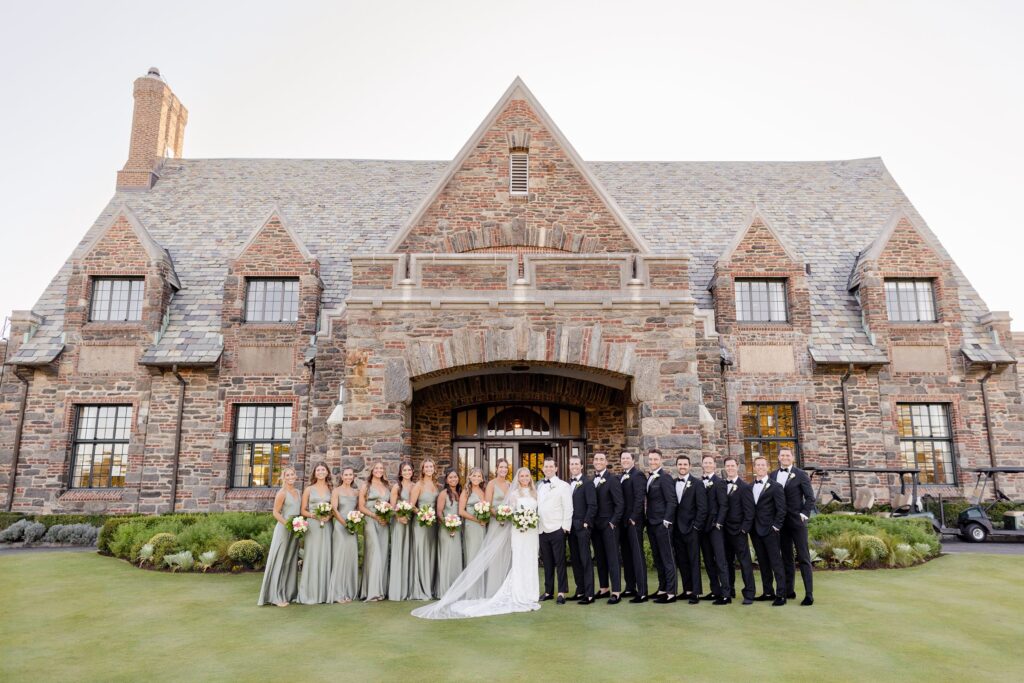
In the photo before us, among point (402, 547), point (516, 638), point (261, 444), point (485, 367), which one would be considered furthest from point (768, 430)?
point (261, 444)

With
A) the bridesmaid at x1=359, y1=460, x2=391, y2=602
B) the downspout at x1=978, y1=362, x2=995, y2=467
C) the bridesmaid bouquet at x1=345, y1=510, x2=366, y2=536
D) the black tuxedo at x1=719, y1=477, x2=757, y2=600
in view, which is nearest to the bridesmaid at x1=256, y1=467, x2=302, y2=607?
the bridesmaid bouquet at x1=345, y1=510, x2=366, y2=536

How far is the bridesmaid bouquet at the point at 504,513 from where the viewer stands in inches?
366

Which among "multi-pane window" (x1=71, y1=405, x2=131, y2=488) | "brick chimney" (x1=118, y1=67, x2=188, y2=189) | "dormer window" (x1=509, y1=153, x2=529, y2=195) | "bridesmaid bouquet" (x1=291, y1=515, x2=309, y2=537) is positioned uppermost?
"brick chimney" (x1=118, y1=67, x2=188, y2=189)

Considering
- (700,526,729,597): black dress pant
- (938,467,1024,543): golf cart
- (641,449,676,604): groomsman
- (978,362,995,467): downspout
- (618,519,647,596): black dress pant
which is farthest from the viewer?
(978,362,995,467): downspout

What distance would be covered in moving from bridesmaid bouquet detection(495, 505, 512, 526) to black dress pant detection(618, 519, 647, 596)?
1596 millimetres

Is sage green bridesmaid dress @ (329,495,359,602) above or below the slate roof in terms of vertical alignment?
below

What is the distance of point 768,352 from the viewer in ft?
59.3

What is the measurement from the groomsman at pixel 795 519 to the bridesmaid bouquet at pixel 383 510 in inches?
209

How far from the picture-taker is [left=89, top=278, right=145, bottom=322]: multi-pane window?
18.5 meters

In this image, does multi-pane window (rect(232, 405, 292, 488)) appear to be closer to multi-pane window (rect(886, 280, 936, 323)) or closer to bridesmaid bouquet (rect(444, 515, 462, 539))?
bridesmaid bouquet (rect(444, 515, 462, 539))

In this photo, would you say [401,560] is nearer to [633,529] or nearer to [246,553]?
[633,529]

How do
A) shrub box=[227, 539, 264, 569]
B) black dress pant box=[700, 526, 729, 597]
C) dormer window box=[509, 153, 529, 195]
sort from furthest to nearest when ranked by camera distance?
dormer window box=[509, 153, 529, 195] < shrub box=[227, 539, 264, 569] < black dress pant box=[700, 526, 729, 597]

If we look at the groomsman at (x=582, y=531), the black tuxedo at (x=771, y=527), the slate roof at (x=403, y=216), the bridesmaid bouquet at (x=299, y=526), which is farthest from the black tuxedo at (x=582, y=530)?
the slate roof at (x=403, y=216)

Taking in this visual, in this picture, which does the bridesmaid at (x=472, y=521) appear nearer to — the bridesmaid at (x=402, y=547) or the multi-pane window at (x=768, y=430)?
the bridesmaid at (x=402, y=547)
